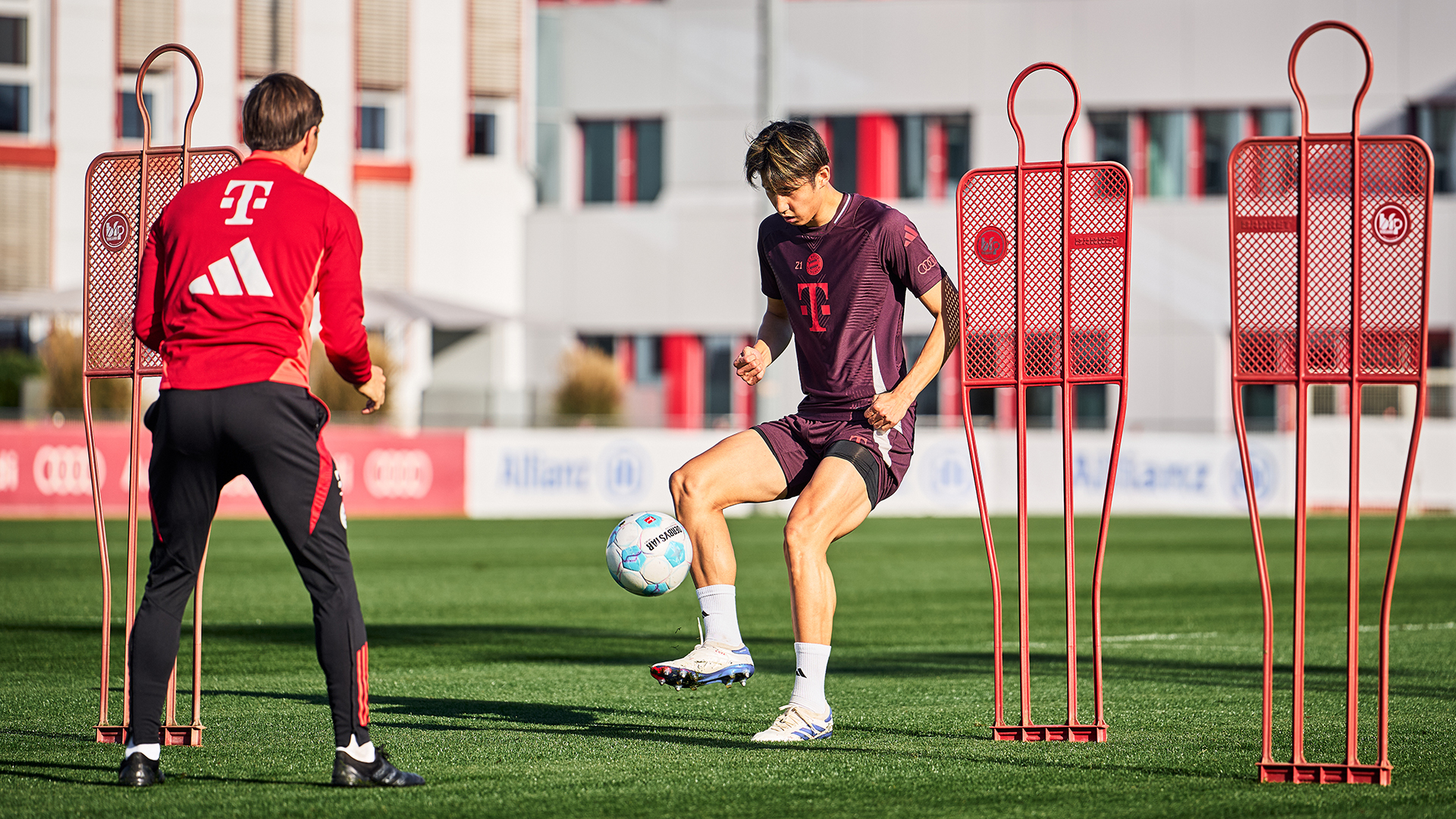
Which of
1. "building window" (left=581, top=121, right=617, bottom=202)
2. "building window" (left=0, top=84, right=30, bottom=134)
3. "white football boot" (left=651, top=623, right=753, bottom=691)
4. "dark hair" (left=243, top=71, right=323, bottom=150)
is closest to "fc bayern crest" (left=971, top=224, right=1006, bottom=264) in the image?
"white football boot" (left=651, top=623, right=753, bottom=691)

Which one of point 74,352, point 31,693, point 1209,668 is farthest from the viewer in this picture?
point 74,352

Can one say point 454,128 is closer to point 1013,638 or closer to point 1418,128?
point 1418,128

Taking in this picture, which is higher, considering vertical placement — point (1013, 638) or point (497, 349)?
point (497, 349)

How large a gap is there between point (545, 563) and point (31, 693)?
8318 millimetres

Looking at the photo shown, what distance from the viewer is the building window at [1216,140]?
111 ft

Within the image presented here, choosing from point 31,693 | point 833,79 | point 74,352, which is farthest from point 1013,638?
point 833,79

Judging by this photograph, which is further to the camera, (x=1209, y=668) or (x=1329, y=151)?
(x=1209, y=668)

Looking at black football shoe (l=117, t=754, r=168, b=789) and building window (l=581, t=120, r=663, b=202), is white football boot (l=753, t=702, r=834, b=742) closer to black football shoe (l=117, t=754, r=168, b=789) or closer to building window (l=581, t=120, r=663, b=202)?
black football shoe (l=117, t=754, r=168, b=789)

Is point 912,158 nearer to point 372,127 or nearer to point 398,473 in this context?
point 372,127

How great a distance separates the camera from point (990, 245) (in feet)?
19.6

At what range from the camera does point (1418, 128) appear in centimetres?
3362

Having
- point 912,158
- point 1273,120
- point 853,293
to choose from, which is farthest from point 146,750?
point 1273,120

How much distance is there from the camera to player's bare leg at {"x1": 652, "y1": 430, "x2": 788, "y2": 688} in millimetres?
5801

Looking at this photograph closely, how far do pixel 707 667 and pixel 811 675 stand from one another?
14.7 inches
